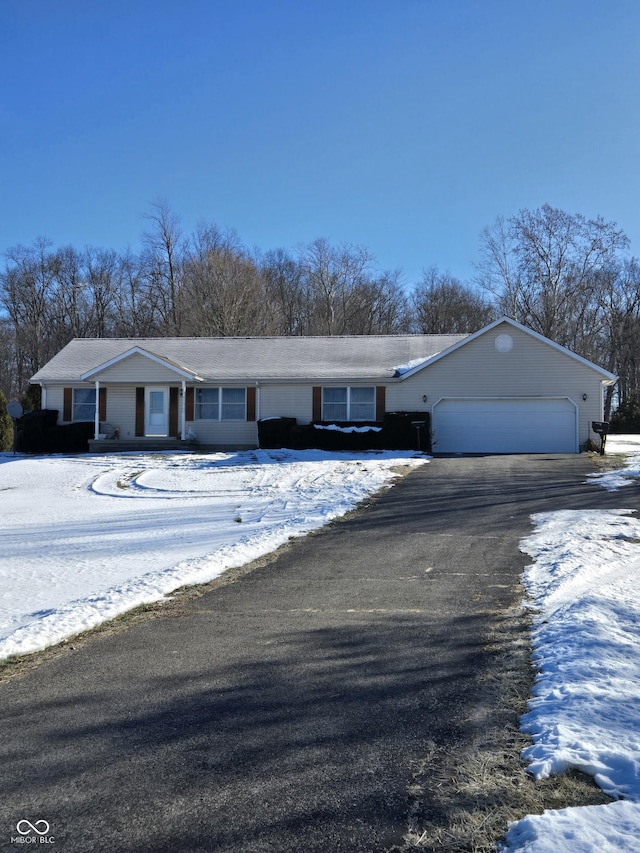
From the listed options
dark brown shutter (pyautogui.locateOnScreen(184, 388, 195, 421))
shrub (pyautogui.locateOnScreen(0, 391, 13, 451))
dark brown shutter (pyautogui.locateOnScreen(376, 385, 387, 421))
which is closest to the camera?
dark brown shutter (pyautogui.locateOnScreen(376, 385, 387, 421))

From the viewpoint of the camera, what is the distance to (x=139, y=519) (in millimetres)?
11656

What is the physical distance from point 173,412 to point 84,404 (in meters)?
3.69

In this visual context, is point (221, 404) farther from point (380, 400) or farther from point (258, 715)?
point (258, 715)

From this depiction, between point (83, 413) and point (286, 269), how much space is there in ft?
92.1

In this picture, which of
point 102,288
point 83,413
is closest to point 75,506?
point 83,413

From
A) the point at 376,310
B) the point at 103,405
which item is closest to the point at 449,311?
the point at 376,310

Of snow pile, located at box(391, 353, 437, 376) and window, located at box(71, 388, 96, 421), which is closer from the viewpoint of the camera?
snow pile, located at box(391, 353, 437, 376)

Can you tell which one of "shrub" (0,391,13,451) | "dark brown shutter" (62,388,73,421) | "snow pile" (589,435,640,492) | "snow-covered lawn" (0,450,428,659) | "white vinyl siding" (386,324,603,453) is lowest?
"snow-covered lawn" (0,450,428,659)

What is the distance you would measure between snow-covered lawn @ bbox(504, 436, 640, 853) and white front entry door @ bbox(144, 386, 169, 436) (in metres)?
19.9

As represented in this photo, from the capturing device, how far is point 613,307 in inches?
1971

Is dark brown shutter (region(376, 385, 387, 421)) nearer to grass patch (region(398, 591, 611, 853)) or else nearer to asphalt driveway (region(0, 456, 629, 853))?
asphalt driveway (region(0, 456, 629, 853))

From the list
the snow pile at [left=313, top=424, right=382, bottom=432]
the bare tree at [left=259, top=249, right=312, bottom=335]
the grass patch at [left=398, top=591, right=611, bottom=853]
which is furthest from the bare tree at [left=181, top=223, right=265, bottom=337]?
the grass patch at [left=398, top=591, right=611, bottom=853]

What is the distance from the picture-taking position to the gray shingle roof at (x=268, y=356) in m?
26.0

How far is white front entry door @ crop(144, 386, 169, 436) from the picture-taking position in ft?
85.5
